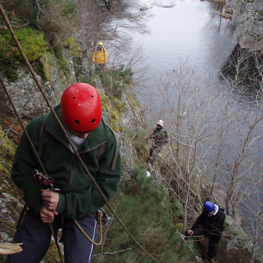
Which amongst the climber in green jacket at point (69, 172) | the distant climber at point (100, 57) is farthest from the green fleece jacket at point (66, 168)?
the distant climber at point (100, 57)

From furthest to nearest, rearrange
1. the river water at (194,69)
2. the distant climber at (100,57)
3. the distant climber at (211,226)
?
the river water at (194,69) < the distant climber at (100,57) < the distant climber at (211,226)

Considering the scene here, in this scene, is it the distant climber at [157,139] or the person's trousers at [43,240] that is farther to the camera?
the distant climber at [157,139]

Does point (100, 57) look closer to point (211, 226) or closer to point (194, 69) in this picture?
point (194, 69)

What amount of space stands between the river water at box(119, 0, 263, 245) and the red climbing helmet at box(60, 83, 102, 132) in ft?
25.0

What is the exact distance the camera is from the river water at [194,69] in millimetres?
11148

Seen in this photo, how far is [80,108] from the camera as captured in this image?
4.93ft

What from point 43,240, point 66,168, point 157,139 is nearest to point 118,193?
point 43,240

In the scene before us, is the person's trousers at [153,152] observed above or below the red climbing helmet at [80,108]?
below

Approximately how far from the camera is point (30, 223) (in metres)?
1.66

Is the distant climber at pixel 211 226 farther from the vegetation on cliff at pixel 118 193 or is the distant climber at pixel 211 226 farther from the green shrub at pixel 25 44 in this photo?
the green shrub at pixel 25 44

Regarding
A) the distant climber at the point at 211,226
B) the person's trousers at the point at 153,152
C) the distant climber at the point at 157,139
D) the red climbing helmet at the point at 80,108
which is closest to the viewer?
the red climbing helmet at the point at 80,108

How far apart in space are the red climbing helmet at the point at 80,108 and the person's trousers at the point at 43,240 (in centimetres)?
75

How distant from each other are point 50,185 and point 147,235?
2441 mm

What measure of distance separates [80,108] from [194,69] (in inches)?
519
